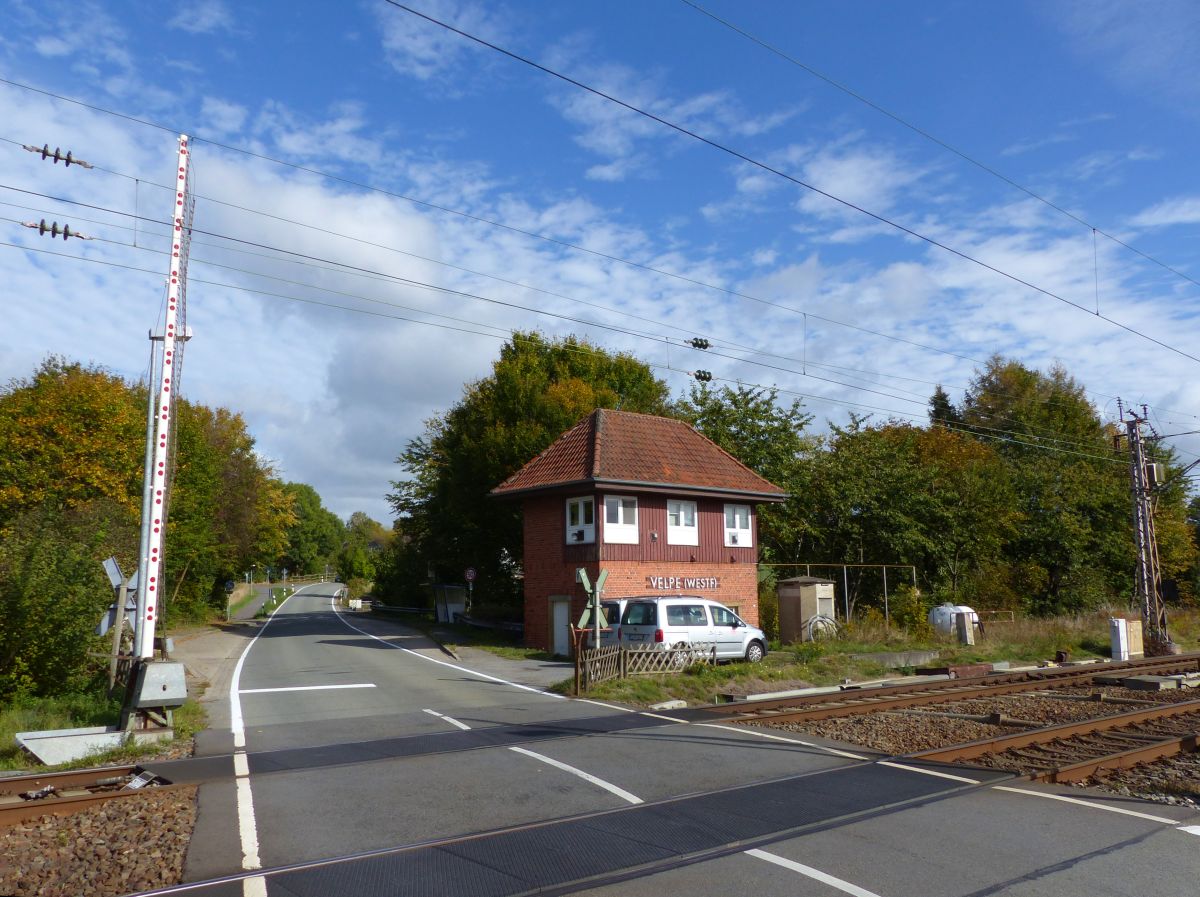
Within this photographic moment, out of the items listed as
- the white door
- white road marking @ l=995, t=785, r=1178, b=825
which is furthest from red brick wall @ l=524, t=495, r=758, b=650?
white road marking @ l=995, t=785, r=1178, b=825

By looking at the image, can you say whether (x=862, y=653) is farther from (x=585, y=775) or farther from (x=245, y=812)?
(x=245, y=812)

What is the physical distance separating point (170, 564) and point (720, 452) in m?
25.4

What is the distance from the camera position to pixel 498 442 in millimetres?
38469

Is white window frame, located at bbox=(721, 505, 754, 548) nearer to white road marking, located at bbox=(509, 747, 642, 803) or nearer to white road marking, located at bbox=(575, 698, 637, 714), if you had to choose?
white road marking, located at bbox=(575, 698, 637, 714)

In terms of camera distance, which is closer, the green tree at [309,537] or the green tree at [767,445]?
the green tree at [767,445]

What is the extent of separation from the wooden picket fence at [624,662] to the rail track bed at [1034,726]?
376cm

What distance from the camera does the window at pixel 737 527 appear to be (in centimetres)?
3116

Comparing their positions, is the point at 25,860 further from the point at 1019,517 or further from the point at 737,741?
the point at 1019,517

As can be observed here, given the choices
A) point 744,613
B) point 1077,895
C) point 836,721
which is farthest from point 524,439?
point 1077,895

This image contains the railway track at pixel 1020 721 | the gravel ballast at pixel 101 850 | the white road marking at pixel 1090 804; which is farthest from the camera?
the railway track at pixel 1020 721

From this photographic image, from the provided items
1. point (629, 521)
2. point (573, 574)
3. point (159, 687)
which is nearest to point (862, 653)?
point (629, 521)

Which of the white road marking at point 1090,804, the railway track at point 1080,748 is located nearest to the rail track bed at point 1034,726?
the railway track at point 1080,748

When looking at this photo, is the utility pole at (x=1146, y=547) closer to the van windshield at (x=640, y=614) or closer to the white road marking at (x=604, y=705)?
the van windshield at (x=640, y=614)

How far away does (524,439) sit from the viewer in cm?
3809
